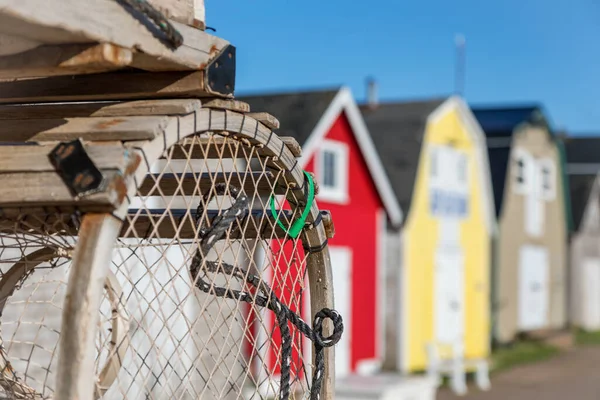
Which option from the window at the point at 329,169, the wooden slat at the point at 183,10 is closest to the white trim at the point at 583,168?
the window at the point at 329,169

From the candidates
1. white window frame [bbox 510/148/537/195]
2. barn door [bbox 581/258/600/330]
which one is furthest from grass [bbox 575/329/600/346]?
white window frame [bbox 510/148/537/195]

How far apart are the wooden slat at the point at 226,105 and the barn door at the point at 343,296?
1130cm

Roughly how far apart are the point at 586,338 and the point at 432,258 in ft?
33.1

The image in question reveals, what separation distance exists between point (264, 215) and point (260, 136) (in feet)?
1.05

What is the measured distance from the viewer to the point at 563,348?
2219 cm

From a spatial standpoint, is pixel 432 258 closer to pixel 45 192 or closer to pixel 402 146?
pixel 402 146

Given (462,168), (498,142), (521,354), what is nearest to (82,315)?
(462,168)

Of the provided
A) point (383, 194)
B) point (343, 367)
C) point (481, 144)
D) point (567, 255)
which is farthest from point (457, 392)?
point (567, 255)

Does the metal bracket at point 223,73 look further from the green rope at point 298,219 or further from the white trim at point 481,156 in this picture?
the white trim at point 481,156

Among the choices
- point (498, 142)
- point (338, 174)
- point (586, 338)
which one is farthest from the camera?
point (586, 338)

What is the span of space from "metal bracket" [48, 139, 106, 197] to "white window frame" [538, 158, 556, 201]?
72.3 feet

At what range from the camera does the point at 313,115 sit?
43.6ft

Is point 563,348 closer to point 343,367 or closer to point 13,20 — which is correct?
point 343,367

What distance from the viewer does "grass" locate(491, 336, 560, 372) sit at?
1844 centimetres
